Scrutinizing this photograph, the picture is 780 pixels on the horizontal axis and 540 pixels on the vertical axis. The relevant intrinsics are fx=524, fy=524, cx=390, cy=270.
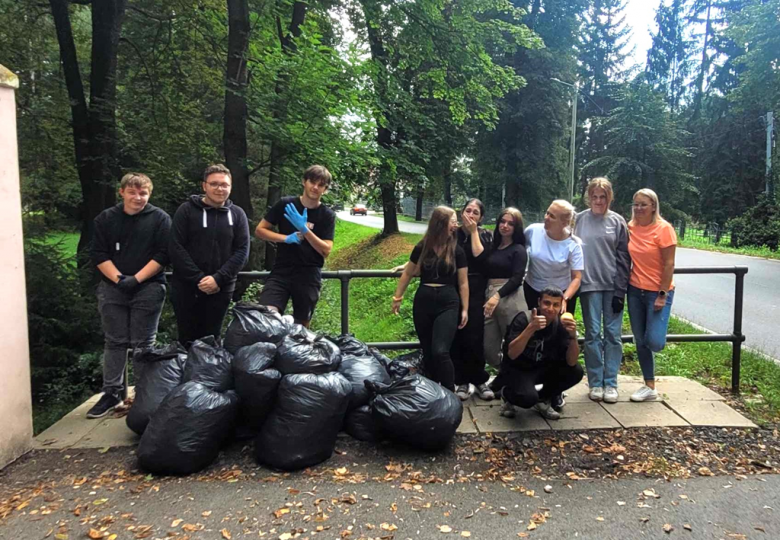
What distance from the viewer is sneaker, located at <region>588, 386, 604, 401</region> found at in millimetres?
4238

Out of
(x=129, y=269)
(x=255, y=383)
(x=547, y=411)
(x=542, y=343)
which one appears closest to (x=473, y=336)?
(x=542, y=343)

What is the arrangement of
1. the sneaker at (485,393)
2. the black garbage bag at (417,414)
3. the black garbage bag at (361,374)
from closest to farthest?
the black garbage bag at (417,414)
the black garbage bag at (361,374)
the sneaker at (485,393)

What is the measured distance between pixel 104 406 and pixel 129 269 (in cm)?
111

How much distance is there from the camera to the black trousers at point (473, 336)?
Answer: 163 inches

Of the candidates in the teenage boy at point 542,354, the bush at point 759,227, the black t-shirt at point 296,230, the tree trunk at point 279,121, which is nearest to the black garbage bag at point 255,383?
the black t-shirt at point 296,230

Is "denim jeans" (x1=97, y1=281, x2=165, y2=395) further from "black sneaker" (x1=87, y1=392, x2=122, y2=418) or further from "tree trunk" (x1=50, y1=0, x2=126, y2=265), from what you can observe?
"tree trunk" (x1=50, y1=0, x2=126, y2=265)

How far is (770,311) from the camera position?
920cm

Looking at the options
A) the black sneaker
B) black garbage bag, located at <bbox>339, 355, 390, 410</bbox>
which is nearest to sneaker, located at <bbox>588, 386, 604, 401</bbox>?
black garbage bag, located at <bbox>339, 355, 390, 410</bbox>

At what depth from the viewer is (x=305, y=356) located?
3.44 metres

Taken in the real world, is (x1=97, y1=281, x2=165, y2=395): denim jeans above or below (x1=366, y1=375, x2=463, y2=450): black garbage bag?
above

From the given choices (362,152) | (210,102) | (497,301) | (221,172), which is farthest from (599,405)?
(210,102)

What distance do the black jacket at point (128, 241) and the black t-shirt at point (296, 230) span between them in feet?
2.70

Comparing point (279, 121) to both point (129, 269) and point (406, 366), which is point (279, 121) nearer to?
point (129, 269)

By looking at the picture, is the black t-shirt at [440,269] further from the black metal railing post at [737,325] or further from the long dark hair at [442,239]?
the black metal railing post at [737,325]
